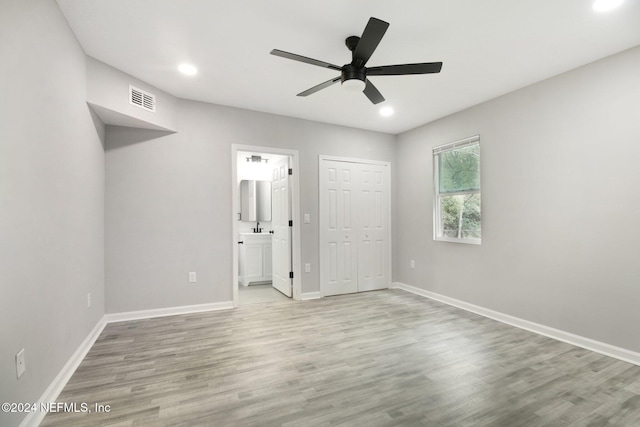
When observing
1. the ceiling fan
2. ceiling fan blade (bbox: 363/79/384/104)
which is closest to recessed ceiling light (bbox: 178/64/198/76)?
the ceiling fan

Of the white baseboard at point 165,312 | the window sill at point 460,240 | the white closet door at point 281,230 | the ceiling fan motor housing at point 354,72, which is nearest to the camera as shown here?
the ceiling fan motor housing at point 354,72

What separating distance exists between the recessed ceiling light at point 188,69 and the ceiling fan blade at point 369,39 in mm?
1687

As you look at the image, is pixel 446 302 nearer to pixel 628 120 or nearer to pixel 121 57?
pixel 628 120

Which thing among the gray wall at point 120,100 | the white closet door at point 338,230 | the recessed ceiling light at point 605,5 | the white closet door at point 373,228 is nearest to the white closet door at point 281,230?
the white closet door at point 338,230

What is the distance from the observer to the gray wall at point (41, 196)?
57.8 inches

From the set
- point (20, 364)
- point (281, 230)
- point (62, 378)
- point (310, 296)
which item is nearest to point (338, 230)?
point (281, 230)

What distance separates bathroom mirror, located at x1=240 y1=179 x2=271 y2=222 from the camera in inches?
228

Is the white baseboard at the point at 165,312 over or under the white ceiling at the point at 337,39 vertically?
under

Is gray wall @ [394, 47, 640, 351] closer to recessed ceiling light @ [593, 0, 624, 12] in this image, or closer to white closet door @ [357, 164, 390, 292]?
recessed ceiling light @ [593, 0, 624, 12]

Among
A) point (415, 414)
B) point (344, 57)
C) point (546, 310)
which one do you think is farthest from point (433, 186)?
point (415, 414)

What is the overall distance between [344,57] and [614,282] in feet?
10.4

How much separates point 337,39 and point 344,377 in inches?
106

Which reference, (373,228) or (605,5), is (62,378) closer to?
(373,228)

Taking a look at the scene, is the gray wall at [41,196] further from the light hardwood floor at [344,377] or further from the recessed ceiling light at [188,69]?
the recessed ceiling light at [188,69]
